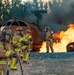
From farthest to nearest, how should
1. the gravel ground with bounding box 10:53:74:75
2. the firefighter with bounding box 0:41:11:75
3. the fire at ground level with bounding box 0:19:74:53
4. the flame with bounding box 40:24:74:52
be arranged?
the flame with bounding box 40:24:74:52, the fire at ground level with bounding box 0:19:74:53, the gravel ground with bounding box 10:53:74:75, the firefighter with bounding box 0:41:11:75

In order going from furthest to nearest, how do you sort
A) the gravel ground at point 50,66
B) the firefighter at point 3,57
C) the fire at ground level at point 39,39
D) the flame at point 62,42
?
the flame at point 62,42 → the fire at ground level at point 39,39 → the gravel ground at point 50,66 → the firefighter at point 3,57

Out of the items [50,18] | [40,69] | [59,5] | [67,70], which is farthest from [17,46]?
[59,5]

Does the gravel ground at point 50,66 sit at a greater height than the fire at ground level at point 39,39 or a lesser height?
greater

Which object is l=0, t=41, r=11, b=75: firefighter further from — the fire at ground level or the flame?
the flame

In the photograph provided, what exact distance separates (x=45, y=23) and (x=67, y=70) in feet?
68.6

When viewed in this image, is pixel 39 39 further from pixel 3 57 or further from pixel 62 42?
pixel 3 57

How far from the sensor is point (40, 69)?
10.2 metres

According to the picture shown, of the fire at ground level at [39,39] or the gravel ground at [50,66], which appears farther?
the fire at ground level at [39,39]

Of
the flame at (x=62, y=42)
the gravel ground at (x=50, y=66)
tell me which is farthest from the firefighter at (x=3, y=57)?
the flame at (x=62, y=42)

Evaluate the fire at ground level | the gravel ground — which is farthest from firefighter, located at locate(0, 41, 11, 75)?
the fire at ground level

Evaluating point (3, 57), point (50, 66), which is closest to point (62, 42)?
point (50, 66)

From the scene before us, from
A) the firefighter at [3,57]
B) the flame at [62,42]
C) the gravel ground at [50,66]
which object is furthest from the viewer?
the flame at [62,42]

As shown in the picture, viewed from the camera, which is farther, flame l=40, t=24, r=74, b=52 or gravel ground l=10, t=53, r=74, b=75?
flame l=40, t=24, r=74, b=52

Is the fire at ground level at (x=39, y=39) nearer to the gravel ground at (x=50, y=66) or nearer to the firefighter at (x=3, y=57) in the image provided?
the gravel ground at (x=50, y=66)
